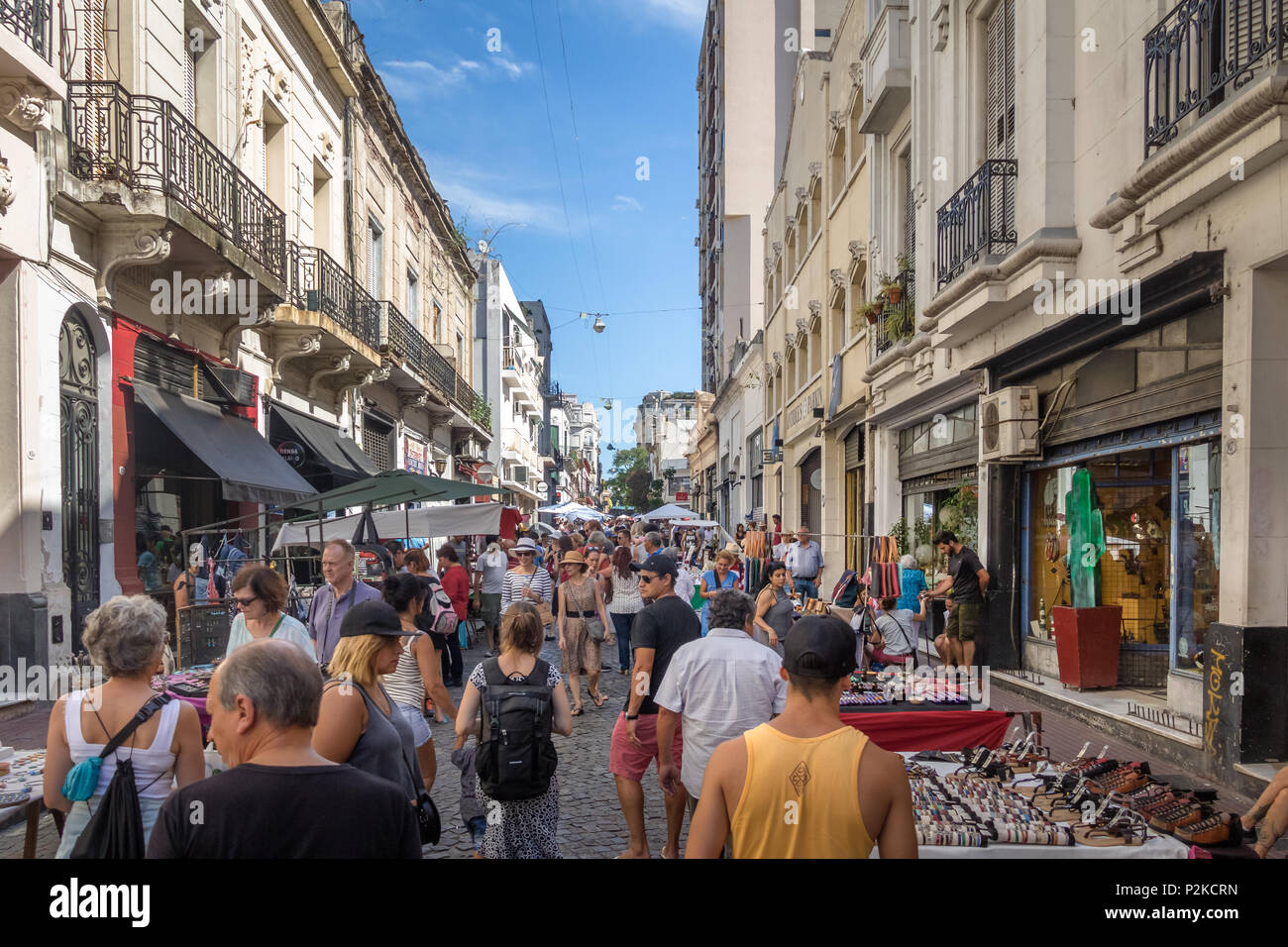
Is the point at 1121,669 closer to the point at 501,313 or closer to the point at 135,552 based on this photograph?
the point at 135,552

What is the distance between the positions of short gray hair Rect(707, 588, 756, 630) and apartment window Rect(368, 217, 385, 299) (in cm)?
1859

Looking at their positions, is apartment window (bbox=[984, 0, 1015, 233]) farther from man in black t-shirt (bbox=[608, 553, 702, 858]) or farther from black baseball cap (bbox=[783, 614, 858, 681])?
black baseball cap (bbox=[783, 614, 858, 681])

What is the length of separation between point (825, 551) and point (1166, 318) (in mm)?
13975

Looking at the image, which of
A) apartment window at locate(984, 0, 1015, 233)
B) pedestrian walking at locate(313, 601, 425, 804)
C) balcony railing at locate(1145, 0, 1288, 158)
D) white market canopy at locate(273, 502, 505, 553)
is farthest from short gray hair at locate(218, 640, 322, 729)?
white market canopy at locate(273, 502, 505, 553)

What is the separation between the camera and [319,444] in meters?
17.0

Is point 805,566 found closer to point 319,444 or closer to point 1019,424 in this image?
point 1019,424

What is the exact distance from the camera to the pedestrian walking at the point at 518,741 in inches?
165

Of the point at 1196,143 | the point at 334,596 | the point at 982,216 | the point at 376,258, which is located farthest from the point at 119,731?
the point at 376,258

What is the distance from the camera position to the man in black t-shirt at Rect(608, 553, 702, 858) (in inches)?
207

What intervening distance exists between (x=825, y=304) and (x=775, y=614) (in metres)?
13.1

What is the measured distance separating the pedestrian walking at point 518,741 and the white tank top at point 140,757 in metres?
1.40

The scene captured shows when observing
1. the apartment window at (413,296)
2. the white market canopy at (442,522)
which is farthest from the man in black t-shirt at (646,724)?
the apartment window at (413,296)

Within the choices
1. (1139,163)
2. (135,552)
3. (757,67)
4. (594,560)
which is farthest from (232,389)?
(757,67)
